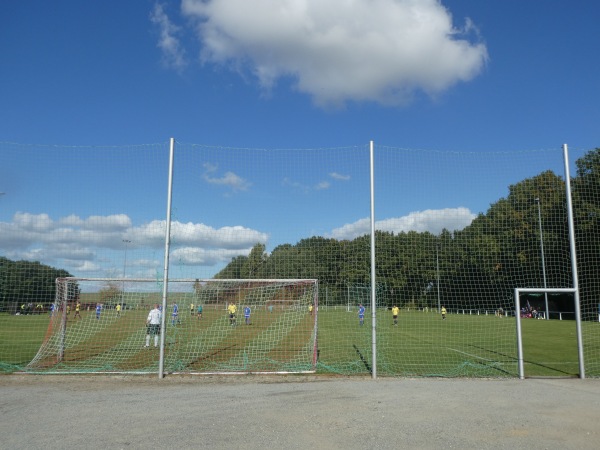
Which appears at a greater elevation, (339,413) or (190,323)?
(190,323)

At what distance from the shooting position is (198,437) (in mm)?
5539

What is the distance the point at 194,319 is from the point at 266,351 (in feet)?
8.39

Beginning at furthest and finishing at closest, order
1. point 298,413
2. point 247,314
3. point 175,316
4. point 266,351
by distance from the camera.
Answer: point 266,351 → point 247,314 → point 175,316 → point 298,413

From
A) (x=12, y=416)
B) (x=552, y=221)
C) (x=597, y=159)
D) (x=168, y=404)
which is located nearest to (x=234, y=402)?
(x=168, y=404)

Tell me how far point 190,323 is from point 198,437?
19.9 ft

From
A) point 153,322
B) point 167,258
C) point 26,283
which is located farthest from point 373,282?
point 26,283

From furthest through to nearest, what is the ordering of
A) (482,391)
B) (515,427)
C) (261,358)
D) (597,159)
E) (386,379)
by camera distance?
(261,358) < (597,159) < (386,379) < (482,391) < (515,427)

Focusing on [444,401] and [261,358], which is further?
[261,358]

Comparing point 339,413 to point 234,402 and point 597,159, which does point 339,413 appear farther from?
point 597,159

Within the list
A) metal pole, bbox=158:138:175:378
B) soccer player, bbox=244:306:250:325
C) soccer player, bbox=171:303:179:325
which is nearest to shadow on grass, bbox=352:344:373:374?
soccer player, bbox=244:306:250:325

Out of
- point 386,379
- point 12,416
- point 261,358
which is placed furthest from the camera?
point 261,358

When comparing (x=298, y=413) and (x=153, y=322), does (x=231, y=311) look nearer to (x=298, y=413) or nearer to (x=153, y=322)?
(x=153, y=322)

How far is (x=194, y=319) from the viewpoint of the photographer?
37.7ft

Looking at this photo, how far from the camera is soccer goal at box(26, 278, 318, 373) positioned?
10.5 meters
